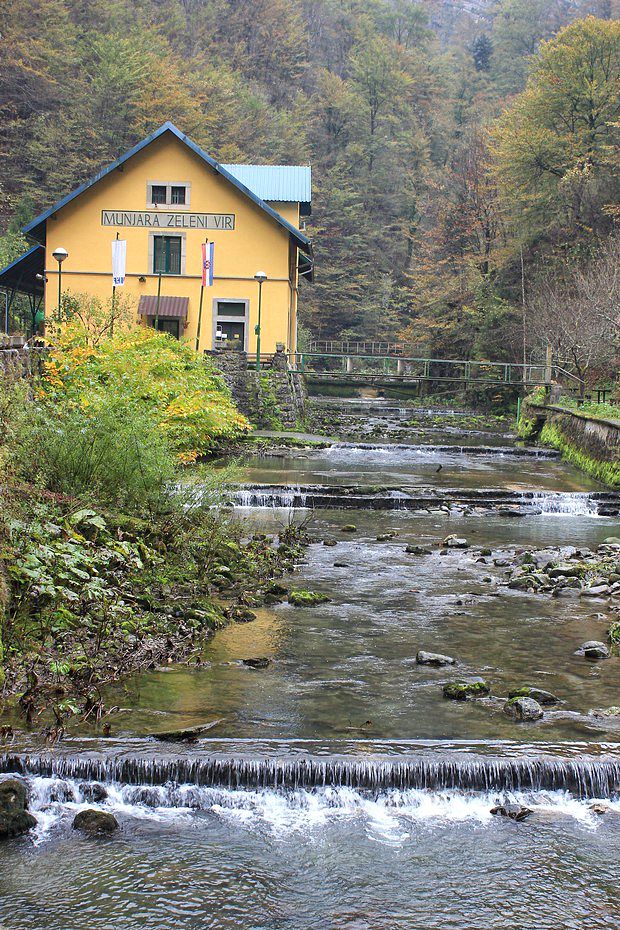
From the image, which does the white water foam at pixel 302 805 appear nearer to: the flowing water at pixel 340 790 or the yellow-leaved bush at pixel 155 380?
the flowing water at pixel 340 790

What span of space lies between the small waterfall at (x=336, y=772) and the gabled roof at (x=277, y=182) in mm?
36968

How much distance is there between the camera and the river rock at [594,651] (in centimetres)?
991

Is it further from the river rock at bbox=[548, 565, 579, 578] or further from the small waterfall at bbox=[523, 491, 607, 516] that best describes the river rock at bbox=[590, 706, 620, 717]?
the small waterfall at bbox=[523, 491, 607, 516]

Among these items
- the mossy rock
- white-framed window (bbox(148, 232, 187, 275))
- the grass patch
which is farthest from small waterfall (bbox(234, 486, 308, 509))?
white-framed window (bbox(148, 232, 187, 275))

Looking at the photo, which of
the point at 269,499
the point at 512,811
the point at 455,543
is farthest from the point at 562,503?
the point at 512,811

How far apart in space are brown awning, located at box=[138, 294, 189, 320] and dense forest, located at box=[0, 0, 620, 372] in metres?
10.7

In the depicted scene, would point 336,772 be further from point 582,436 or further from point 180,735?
point 582,436

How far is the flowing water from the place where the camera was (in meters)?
5.88

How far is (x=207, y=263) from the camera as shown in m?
35.8

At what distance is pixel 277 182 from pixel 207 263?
8329 mm

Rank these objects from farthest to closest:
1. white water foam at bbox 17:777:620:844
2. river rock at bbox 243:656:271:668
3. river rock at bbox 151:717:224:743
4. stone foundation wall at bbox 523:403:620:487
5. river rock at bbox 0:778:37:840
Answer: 1. stone foundation wall at bbox 523:403:620:487
2. river rock at bbox 243:656:271:668
3. river rock at bbox 151:717:224:743
4. white water foam at bbox 17:777:620:844
5. river rock at bbox 0:778:37:840

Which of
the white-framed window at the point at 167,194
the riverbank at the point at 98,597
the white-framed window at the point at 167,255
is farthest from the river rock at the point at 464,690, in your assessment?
the white-framed window at the point at 167,194

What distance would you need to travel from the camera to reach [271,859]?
20.8ft

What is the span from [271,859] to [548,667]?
4.16 metres
